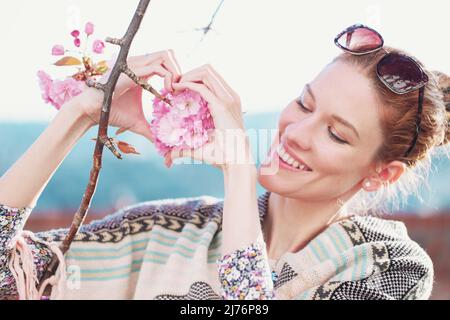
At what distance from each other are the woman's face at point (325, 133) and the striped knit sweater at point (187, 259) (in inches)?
7.8

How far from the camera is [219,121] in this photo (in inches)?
70.4

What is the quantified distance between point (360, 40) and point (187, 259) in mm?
887

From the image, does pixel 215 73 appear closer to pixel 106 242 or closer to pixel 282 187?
pixel 282 187

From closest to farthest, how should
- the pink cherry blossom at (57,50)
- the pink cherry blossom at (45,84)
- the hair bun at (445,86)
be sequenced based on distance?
1. the pink cherry blossom at (57,50)
2. the pink cherry blossom at (45,84)
3. the hair bun at (445,86)

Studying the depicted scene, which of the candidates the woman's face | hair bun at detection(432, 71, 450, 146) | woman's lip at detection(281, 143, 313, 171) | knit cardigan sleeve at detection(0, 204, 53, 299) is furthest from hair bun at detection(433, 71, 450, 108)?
knit cardigan sleeve at detection(0, 204, 53, 299)

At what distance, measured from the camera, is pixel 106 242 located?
2.17m

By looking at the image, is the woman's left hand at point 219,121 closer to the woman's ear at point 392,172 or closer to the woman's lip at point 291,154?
the woman's lip at point 291,154

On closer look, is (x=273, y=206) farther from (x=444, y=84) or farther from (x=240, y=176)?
(x=444, y=84)

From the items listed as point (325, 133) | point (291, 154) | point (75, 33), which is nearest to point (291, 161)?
point (291, 154)

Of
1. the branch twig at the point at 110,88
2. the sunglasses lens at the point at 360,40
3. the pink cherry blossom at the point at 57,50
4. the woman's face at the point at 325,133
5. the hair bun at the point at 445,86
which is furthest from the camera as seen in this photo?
the hair bun at the point at 445,86

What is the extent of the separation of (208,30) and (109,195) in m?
9.19

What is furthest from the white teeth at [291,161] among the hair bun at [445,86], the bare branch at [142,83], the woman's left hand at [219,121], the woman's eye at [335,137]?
the hair bun at [445,86]

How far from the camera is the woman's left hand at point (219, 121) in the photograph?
179cm
